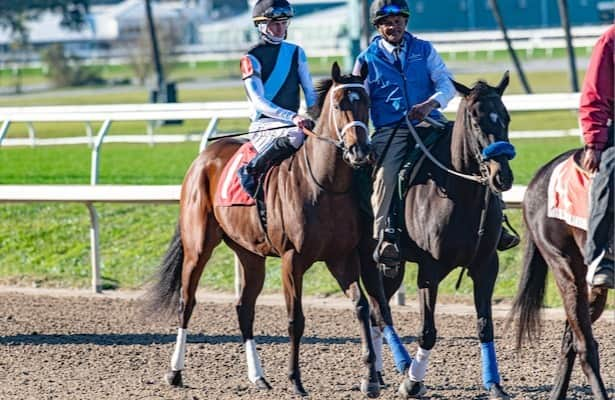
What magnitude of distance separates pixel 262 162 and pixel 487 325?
64.1 inches

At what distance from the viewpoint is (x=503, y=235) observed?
7.46 metres

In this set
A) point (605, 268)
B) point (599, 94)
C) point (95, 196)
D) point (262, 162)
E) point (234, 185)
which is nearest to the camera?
point (599, 94)

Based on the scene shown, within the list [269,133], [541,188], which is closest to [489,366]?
[541,188]

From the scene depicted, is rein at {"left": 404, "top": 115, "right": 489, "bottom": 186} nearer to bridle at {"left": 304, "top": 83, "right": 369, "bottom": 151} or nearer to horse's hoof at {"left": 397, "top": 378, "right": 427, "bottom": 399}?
bridle at {"left": 304, "top": 83, "right": 369, "bottom": 151}

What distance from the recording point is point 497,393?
686 cm

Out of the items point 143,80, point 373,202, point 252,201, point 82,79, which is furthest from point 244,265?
point 82,79

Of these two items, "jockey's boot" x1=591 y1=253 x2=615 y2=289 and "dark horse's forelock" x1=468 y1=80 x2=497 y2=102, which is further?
"dark horse's forelock" x1=468 y1=80 x2=497 y2=102

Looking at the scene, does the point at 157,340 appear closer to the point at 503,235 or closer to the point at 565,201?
the point at 503,235

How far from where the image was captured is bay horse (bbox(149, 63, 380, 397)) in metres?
6.88

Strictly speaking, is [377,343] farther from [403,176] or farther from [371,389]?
[403,176]

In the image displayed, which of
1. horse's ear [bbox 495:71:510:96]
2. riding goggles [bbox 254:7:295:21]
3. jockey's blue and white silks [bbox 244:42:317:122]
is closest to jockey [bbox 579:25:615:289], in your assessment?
horse's ear [bbox 495:71:510:96]

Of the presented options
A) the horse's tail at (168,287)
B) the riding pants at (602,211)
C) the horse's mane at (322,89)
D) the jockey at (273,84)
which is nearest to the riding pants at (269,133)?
the jockey at (273,84)

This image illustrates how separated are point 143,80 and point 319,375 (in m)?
33.7

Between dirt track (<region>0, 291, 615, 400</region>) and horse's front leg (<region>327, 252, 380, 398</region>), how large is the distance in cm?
16
